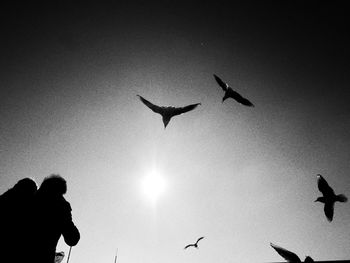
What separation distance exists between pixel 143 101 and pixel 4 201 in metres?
5.45

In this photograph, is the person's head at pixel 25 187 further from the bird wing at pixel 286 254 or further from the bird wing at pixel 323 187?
the bird wing at pixel 323 187

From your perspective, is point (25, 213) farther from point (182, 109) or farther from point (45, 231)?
point (182, 109)

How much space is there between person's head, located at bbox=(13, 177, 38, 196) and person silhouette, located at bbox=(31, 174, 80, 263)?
10 cm

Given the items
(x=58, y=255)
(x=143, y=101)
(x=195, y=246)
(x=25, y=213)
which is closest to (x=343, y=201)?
(x=143, y=101)

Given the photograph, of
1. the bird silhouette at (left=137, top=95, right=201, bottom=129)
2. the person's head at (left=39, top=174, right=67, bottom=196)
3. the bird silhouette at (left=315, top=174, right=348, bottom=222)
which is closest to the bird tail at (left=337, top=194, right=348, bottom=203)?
the bird silhouette at (left=315, top=174, right=348, bottom=222)

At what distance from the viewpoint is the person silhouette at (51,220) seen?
3.39m

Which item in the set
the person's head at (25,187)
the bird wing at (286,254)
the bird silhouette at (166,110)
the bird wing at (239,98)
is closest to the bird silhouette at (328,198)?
the bird wing at (286,254)

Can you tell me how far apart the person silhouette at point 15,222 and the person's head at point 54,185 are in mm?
206

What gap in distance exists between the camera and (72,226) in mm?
3688

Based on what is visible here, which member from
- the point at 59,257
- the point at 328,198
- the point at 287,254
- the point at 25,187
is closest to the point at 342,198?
the point at 328,198

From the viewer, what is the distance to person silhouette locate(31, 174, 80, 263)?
339 cm

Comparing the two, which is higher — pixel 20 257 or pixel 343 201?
pixel 343 201

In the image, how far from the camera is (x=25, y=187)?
3.49 meters

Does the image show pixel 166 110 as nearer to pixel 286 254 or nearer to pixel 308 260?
pixel 286 254
